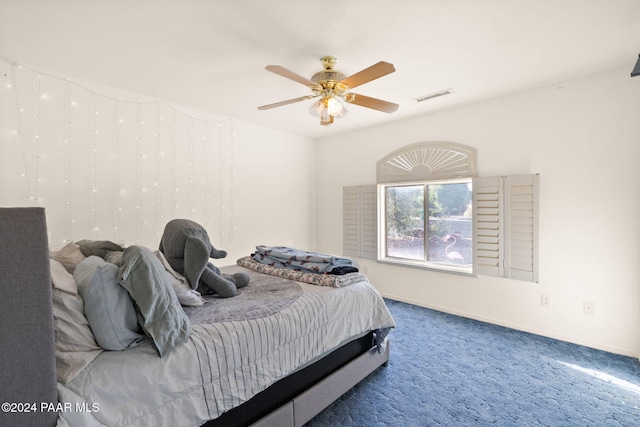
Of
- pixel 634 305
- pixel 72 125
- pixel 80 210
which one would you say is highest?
pixel 72 125

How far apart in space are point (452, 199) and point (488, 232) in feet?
2.07

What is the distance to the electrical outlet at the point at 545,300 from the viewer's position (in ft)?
9.84

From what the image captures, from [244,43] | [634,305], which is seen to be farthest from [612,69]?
[244,43]

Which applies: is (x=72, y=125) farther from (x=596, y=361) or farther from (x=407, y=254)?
(x=596, y=361)

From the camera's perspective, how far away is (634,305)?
2594mm

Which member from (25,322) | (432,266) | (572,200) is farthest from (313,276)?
(572,200)

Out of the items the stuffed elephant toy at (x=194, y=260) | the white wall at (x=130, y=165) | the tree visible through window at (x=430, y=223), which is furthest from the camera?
the tree visible through window at (x=430, y=223)

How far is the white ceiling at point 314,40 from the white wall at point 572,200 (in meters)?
0.31

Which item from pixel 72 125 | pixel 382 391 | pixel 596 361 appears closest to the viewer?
pixel 382 391

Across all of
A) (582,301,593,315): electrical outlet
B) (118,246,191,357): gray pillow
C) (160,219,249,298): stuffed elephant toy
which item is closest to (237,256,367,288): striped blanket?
(160,219,249,298): stuffed elephant toy

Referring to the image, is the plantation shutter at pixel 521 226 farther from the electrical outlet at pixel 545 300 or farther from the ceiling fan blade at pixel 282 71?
the ceiling fan blade at pixel 282 71

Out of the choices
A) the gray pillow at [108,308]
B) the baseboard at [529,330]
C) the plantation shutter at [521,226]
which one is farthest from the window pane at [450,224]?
the gray pillow at [108,308]

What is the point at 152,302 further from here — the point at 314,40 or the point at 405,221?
the point at 405,221

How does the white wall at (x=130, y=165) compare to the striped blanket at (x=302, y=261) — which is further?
the white wall at (x=130, y=165)
